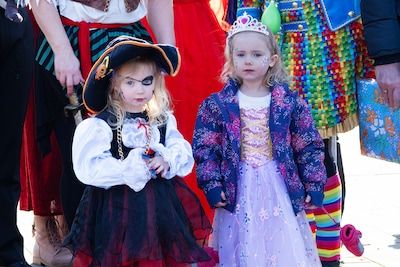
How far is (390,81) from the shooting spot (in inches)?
151

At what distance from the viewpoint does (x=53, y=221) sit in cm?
484

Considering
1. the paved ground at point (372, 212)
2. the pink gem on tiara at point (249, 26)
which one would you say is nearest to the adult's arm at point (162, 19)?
the pink gem on tiara at point (249, 26)

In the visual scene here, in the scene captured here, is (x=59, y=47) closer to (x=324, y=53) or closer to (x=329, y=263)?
(x=324, y=53)

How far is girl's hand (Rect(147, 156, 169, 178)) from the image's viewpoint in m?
3.56

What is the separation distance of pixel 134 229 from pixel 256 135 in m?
0.71

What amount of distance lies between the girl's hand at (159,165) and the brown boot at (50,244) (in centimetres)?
136

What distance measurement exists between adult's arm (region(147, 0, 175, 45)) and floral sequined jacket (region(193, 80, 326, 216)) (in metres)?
0.40

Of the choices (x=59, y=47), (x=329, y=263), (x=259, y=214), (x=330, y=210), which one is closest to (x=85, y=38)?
(x=59, y=47)

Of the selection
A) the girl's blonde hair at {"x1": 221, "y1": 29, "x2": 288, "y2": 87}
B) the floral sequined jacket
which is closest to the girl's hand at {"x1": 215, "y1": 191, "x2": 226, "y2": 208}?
the floral sequined jacket

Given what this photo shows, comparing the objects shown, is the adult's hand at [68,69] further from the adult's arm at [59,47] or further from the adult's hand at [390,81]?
the adult's hand at [390,81]

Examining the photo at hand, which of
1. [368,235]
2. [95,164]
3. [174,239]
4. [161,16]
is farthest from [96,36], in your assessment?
[368,235]

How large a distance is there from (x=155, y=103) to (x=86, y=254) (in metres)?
0.64

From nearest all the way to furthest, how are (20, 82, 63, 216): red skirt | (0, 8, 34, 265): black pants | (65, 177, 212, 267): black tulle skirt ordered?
(65, 177, 212, 267): black tulle skirt < (0, 8, 34, 265): black pants < (20, 82, 63, 216): red skirt

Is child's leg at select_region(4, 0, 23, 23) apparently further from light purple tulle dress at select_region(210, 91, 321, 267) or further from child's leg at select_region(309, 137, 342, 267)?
child's leg at select_region(309, 137, 342, 267)
